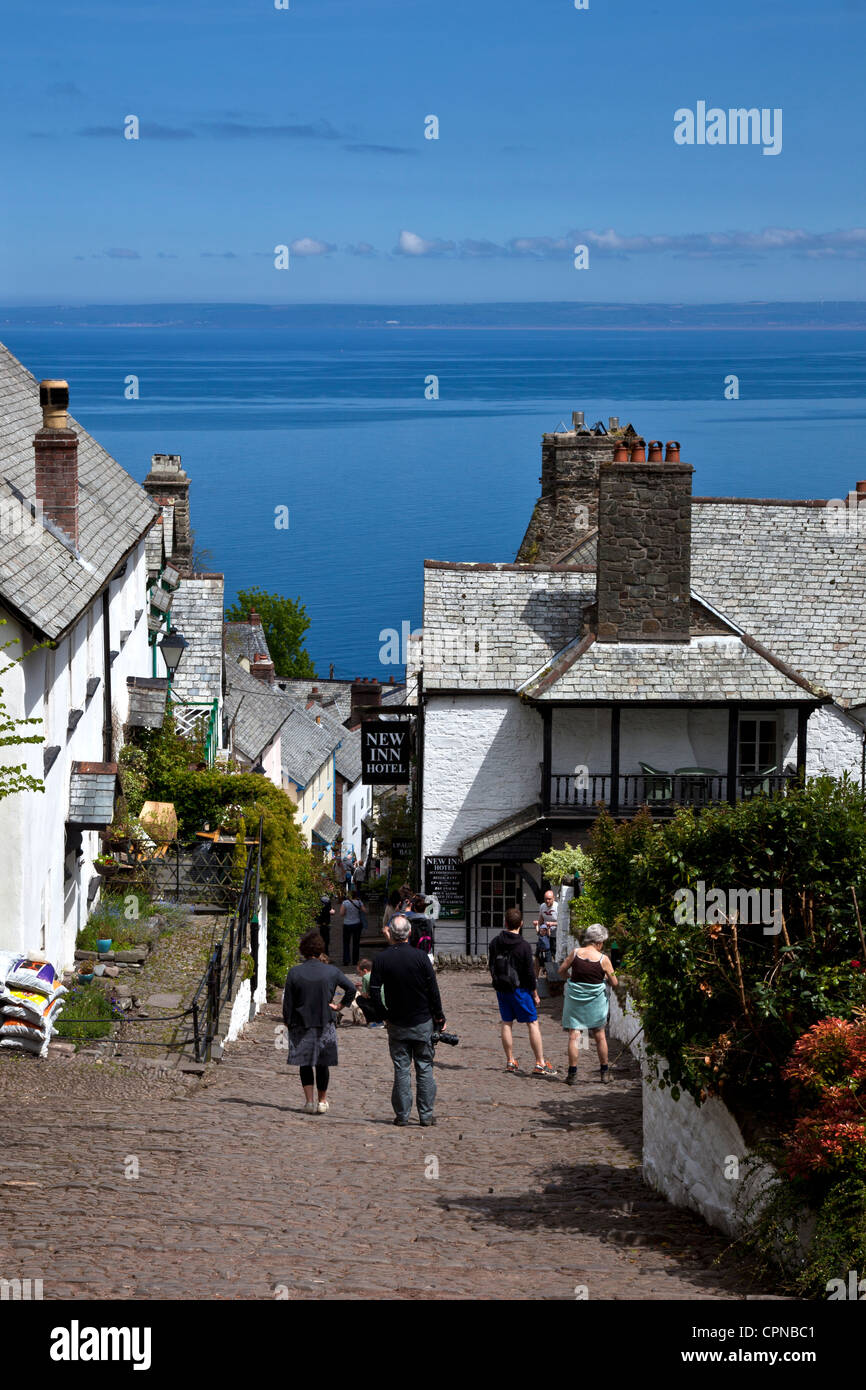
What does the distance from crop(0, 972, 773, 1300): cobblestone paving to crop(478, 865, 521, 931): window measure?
1284 centimetres

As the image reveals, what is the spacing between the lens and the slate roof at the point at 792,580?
1227 inches

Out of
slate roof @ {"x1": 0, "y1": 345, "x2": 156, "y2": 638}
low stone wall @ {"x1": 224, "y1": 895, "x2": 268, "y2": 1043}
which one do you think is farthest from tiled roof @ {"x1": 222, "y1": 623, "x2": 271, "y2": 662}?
low stone wall @ {"x1": 224, "y1": 895, "x2": 268, "y2": 1043}

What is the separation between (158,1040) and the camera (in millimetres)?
16828

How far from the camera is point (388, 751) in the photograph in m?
30.1

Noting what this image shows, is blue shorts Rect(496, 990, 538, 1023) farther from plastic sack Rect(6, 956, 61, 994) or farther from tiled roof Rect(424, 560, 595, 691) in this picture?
tiled roof Rect(424, 560, 595, 691)

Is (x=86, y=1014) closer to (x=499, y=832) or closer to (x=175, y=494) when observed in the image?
(x=499, y=832)

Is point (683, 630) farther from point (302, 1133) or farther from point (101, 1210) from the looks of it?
point (101, 1210)

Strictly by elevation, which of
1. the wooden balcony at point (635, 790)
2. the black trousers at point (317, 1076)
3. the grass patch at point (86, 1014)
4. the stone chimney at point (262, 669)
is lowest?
the black trousers at point (317, 1076)

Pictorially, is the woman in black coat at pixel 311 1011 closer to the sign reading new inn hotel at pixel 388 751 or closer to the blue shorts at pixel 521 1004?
the blue shorts at pixel 521 1004

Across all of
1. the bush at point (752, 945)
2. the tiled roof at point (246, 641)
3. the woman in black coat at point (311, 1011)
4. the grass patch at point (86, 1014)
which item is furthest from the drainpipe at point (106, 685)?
the tiled roof at point (246, 641)

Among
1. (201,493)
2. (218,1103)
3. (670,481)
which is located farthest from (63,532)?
(201,493)

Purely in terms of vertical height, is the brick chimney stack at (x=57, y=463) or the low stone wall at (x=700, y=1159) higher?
the brick chimney stack at (x=57, y=463)

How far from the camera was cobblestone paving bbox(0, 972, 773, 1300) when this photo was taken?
886 centimetres

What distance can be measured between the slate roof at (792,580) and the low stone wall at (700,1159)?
20.0 metres
